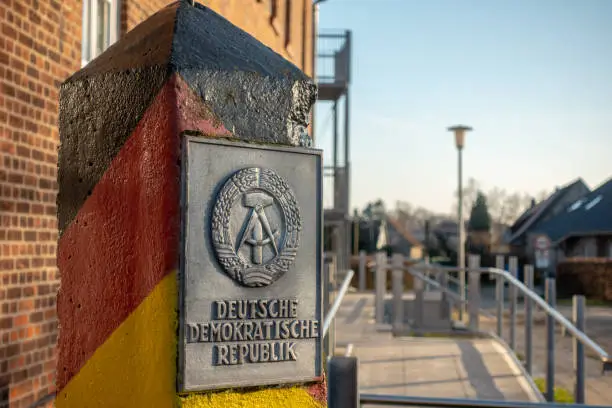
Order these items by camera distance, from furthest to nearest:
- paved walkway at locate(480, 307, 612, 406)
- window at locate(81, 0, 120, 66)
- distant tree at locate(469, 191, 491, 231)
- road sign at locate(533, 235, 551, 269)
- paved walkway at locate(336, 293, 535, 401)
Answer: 1. distant tree at locate(469, 191, 491, 231)
2. road sign at locate(533, 235, 551, 269)
3. paved walkway at locate(480, 307, 612, 406)
4. paved walkway at locate(336, 293, 535, 401)
5. window at locate(81, 0, 120, 66)

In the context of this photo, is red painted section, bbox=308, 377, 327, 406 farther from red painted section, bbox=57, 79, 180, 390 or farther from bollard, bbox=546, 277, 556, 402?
bollard, bbox=546, 277, 556, 402

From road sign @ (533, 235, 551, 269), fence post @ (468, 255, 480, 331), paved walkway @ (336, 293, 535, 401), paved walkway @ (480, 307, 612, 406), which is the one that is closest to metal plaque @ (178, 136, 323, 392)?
paved walkway @ (480, 307, 612, 406)

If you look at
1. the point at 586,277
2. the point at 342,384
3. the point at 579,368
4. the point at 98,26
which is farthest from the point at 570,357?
the point at 586,277

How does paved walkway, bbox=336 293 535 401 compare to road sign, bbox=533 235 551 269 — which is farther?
road sign, bbox=533 235 551 269

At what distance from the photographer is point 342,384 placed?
2.62 metres

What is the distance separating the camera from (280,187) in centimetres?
271

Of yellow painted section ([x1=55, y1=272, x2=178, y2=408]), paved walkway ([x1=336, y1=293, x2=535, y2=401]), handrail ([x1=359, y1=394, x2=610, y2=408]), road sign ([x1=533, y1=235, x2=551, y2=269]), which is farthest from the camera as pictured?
road sign ([x1=533, y1=235, x2=551, y2=269])

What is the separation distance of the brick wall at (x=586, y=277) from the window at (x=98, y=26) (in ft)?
90.8

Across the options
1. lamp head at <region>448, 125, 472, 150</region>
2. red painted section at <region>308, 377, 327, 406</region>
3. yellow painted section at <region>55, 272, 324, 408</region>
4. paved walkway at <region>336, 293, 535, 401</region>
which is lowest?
paved walkway at <region>336, 293, 535, 401</region>

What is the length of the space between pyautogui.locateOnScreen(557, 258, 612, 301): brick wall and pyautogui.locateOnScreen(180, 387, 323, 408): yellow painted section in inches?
1181

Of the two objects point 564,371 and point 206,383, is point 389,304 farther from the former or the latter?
point 206,383

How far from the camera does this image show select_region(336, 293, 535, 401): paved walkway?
7.61m

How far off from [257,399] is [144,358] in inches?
15.7

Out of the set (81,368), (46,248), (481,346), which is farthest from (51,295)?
(481,346)
